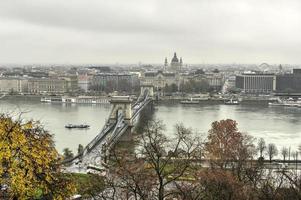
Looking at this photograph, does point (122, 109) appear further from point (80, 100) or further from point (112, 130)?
point (80, 100)

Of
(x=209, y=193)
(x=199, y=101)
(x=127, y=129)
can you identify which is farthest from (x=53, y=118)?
(x=209, y=193)

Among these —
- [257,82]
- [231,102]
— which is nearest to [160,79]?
[257,82]

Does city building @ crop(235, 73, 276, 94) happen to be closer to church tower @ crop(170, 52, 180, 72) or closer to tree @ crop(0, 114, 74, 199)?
church tower @ crop(170, 52, 180, 72)

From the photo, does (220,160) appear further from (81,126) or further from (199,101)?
(199,101)

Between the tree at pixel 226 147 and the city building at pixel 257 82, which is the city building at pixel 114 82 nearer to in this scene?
the city building at pixel 257 82

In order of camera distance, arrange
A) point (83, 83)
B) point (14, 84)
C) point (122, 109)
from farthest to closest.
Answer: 1. point (83, 83)
2. point (14, 84)
3. point (122, 109)
